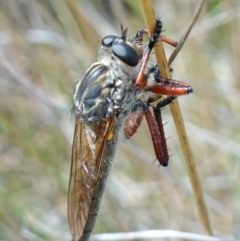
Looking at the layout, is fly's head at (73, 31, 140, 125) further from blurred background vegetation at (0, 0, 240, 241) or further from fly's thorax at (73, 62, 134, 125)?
blurred background vegetation at (0, 0, 240, 241)

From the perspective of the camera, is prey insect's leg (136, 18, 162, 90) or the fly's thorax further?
the fly's thorax

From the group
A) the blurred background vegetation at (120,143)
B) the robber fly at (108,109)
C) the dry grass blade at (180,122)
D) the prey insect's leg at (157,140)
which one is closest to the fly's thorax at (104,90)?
the robber fly at (108,109)

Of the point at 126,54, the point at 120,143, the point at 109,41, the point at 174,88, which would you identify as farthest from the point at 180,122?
the point at 120,143

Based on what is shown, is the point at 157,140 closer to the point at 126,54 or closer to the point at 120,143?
the point at 126,54

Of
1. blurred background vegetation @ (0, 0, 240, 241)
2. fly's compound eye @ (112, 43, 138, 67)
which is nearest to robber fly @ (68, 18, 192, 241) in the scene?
fly's compound eye @ (112, 43, 138, 67)

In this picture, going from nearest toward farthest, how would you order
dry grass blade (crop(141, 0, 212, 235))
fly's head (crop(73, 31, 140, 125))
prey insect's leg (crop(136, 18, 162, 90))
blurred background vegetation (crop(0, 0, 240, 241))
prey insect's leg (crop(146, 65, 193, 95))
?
dry grass blade (crop(141, 0, 212, 235)) → prey insect's leg (crop(136, 18, 162, 90)) → prey insect's leg (crop(146, 65, 193, 95)) → fly's head (crop(73, 31, 140, 125)) → blurred background vegetation (crop(0, 0, 240, 241))

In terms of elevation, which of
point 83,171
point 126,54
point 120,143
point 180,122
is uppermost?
point 126,54

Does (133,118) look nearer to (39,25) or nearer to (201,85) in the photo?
(201,85)

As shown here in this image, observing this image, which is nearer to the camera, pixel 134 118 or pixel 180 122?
pixel 180 122
